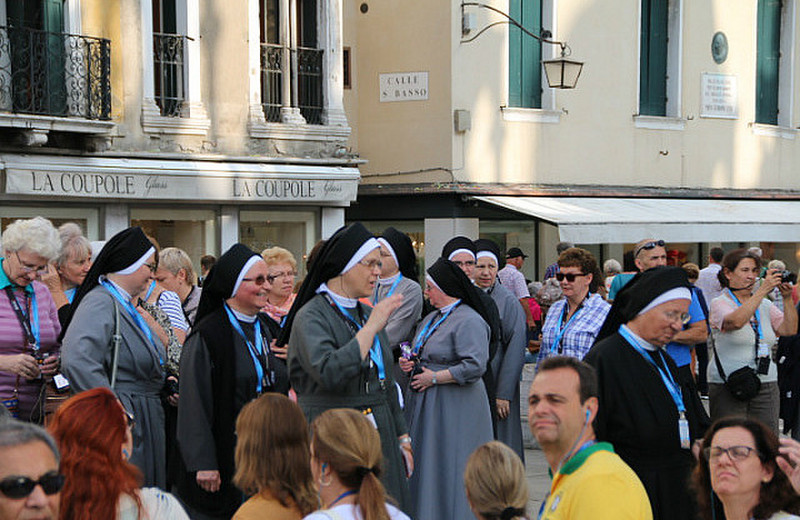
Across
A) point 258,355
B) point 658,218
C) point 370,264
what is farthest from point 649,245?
point 658,218

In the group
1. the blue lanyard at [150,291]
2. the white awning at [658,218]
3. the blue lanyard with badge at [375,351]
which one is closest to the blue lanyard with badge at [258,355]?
the blue lanyard with badge at [375,351]

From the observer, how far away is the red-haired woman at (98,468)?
158 inches

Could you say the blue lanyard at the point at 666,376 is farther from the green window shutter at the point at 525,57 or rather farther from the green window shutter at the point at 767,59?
the green window shutter at the point at 767,59

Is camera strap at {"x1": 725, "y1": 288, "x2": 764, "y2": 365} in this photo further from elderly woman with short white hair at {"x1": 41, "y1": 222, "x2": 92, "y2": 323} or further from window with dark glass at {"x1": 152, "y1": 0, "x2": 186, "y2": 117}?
window with dark glass at {"x1": 152, "y1": 0, "x2": 186, "y2": 117}

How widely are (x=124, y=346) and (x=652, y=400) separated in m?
2.85

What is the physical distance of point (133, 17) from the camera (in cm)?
1642

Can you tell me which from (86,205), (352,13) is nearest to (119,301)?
(86,205)

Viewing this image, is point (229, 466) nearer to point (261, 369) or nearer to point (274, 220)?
point (261, 369)

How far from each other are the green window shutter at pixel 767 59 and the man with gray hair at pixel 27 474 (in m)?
23.5

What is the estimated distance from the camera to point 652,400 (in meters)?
5.45

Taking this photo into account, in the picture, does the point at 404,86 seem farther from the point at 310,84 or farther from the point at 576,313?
the point at 576,313

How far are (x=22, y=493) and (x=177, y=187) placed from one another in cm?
1373

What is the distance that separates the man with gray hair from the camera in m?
3.42

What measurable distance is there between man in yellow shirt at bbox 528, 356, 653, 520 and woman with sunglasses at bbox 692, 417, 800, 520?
35 cm
